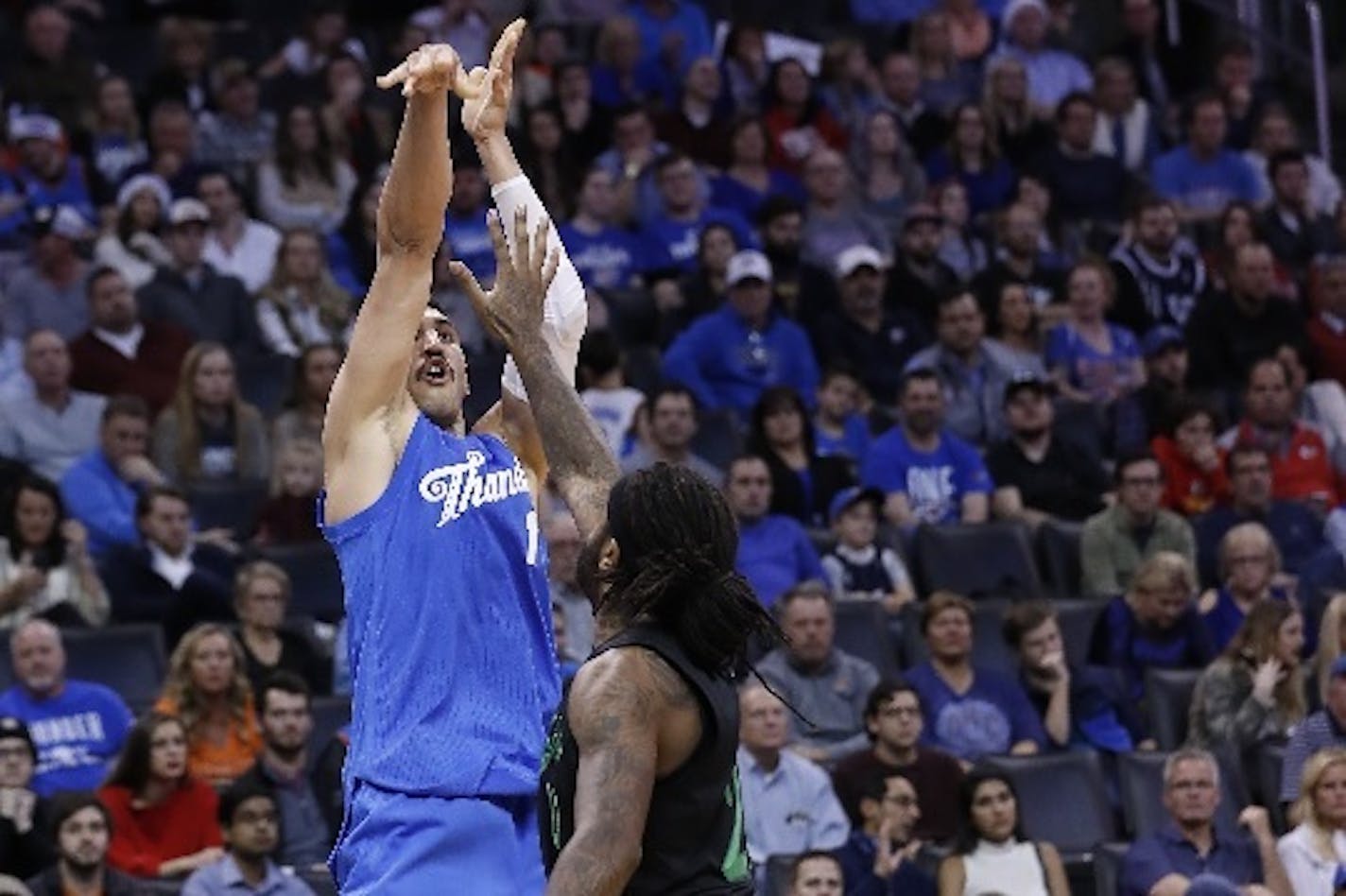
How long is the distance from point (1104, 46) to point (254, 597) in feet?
29.6

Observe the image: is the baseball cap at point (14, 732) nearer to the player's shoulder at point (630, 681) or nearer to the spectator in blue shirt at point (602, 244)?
the spectator in blue shirt at point (602, 244)

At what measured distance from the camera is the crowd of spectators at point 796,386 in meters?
11.5

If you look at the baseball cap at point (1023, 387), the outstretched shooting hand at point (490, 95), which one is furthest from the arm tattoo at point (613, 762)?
the baseball cap at point (1023, 387)

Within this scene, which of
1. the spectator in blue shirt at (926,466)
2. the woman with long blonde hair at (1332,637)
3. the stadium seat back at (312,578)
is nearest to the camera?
the woman with long blonde hair at (1332,637)

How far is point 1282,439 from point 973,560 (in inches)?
80.2

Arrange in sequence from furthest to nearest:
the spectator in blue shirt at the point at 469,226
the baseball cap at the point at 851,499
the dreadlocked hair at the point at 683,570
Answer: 1. the spectator in blue shirt at the point at 469,226
2. the baseball cap at the point at 851,499
3. the dreadlocked hair at the point at 683,570

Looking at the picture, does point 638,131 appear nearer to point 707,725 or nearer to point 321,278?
point 321,278

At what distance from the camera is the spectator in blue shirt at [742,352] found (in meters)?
15.0

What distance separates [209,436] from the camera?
13703 mm

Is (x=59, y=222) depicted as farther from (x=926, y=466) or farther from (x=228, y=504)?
(x=926, y=466)

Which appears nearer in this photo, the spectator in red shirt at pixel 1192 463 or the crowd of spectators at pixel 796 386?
the crowd of spectators at pixel 796 386

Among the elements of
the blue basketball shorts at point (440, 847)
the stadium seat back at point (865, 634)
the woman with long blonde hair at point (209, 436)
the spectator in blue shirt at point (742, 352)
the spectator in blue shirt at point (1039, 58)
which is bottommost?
the blue basketball shorts at point (440, 847)

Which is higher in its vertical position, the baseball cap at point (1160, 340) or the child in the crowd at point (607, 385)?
the baseball cap at point (1160, 340)

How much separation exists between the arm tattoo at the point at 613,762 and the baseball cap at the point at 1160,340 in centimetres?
1027
